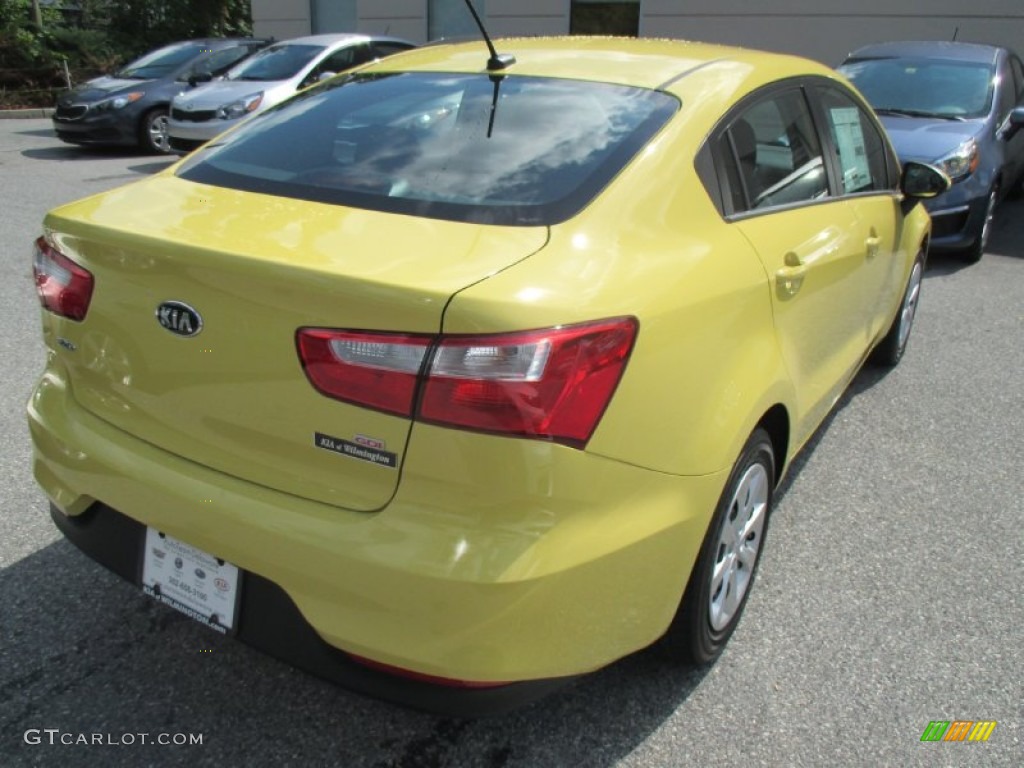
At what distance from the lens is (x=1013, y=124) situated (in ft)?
25.0

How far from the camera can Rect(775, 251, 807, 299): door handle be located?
2.45 meters

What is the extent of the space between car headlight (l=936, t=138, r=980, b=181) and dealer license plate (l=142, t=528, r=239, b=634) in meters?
6.36

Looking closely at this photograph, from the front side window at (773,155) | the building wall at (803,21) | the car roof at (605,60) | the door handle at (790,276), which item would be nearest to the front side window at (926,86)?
the building wall at (803,21)

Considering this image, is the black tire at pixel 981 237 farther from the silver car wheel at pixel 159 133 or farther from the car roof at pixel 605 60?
the silver car wheel at pixel 159 133

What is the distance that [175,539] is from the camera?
1976mm

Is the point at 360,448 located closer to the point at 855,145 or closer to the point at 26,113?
the point at 855,145

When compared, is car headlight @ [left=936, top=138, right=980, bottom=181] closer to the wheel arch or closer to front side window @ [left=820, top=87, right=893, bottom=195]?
front side window @ [left=820, top=87, right=893, bottom=195]

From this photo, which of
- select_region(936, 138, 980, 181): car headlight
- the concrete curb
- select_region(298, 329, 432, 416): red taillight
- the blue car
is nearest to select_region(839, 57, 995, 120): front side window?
the blue car

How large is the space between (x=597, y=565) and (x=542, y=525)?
18cm

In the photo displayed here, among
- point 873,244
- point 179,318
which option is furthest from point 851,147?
point 179,318

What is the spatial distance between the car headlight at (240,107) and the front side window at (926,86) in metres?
6.28

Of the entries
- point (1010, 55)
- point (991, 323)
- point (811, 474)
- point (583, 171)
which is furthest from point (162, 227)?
point (1010, 55)

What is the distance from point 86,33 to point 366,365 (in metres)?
22.2

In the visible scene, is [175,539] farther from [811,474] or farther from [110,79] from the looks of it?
[110,79]
